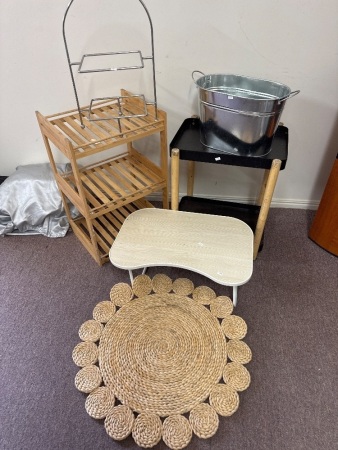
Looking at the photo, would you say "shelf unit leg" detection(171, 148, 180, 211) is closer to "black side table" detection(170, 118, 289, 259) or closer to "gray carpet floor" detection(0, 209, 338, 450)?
"black side table" detection(170, 118, 289, 259)

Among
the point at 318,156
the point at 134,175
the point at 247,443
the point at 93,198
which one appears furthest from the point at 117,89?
the point at 247,443

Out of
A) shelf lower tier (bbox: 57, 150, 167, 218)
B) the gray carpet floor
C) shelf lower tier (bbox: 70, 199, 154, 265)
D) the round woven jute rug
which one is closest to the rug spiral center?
the round woven jute rug

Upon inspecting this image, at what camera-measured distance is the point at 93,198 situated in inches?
53.8

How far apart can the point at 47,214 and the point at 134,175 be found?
48 centimetres

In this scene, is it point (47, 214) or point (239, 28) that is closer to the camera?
point (239, 28)

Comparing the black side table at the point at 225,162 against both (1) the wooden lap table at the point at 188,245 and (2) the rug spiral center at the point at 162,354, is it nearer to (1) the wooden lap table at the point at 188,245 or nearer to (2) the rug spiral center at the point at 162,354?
(1) the wooden lap table at the point at 188,245

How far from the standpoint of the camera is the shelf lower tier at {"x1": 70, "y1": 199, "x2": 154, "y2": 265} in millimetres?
1410

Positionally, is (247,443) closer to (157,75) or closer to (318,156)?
(318,156)

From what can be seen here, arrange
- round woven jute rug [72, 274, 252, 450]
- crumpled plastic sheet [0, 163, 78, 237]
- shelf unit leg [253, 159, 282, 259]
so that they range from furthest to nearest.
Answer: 1. crumpled plastic sheet [0, 163, 78, 237]
2. shelf unit leg [253, 159, 282, 259]
3. round woven jute rug [72, 274, 252, 450]

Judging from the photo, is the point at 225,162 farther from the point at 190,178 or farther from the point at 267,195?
the point at 190,178

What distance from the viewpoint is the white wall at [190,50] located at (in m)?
1.19

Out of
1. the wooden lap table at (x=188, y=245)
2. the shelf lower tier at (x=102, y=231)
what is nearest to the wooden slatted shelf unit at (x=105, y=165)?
the shelf lower tier at (x=102, y=231)

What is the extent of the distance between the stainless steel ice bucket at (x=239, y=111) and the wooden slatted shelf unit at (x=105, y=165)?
0.19 meters

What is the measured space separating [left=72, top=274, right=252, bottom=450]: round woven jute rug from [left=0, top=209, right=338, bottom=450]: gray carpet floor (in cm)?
4
